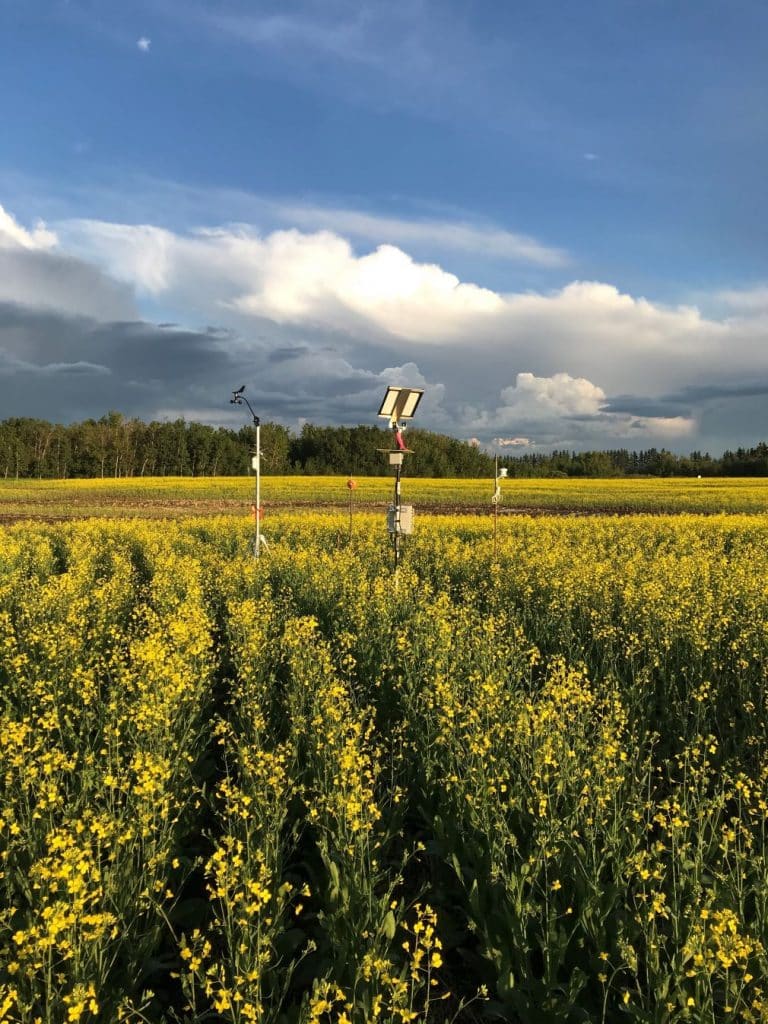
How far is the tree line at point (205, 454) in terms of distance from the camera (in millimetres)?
101062

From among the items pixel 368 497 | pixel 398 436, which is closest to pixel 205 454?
pixel 368 497

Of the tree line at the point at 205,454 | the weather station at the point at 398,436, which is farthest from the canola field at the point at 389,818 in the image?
the tree line at the point at 205,454

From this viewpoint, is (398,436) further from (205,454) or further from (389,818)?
(205,454)

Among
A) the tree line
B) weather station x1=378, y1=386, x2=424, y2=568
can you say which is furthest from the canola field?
the tree line

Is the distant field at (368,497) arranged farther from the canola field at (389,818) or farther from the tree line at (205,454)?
the tree line at (205,454)

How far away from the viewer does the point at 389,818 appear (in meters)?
4.80

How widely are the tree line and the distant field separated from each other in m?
41.6

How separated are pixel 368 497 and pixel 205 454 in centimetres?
6588

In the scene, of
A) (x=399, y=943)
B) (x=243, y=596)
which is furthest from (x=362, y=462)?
(x=399, y=943)

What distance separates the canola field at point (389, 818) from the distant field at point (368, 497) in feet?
93.9

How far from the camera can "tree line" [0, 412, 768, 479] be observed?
101062 millimetres

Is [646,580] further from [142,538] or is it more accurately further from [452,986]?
[142,538]

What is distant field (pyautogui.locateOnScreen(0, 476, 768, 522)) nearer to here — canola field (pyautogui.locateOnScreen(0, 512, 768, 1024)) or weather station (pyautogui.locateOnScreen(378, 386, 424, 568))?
weather station (pyautogui.locateOnScreen(378, 386, 424, 568))

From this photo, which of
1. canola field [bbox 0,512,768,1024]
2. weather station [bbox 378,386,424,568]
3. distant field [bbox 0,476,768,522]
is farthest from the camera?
distant field [bbox 0,476,768,522]
